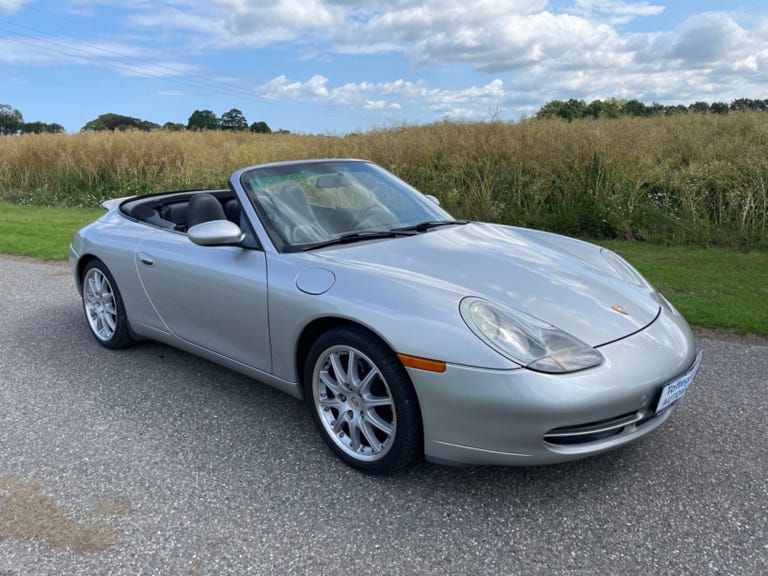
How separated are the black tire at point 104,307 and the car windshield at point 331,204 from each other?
1.50 meters

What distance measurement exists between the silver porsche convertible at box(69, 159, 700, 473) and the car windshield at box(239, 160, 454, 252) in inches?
0.5

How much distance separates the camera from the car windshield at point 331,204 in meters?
3.47

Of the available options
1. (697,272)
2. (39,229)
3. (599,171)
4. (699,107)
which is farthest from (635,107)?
(39,229)

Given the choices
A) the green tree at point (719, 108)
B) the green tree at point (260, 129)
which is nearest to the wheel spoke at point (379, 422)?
the green tree at point (719, 108)

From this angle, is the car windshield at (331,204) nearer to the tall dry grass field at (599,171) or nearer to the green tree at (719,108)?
the tall dry grass field at (599,171)

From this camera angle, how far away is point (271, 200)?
3580 mm

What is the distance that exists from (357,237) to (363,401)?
99 cm

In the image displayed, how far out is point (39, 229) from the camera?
1088 centimetres

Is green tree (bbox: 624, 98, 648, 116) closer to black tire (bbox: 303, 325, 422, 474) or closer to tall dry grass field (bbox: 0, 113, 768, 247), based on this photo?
tall dry grass field (bbox: 0, 113, 768, 247)

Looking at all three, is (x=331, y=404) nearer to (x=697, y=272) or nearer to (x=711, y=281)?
(x=711, y=281)

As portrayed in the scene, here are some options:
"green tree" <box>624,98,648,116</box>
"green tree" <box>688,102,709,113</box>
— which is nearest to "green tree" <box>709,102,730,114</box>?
"green tree" <box>688,102,709,113</box>

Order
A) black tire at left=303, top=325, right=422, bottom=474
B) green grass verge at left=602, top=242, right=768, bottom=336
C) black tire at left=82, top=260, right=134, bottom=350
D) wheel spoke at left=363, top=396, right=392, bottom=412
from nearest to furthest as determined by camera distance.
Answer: black tire at left=303, top=325, right=422, bottom=474, wheel spoke at left=363, top=396, right=392, bottom=412, black tire at left=82, top=260, right=134, bottom=350, green grass verge at left=602, top=242, right=768, bottom=336

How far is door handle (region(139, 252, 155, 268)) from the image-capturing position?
157 inches

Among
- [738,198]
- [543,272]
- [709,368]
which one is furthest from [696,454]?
[738,198]
